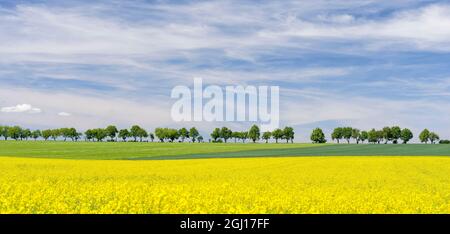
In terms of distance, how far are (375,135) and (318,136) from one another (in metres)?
24.9

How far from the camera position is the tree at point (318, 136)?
17150cm

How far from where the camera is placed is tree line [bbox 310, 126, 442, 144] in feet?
575

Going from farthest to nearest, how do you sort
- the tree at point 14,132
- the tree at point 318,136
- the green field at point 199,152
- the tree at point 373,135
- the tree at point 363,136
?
the tree at point 14,132
the tree at point 363,136
the tree at point 373,135
the tree at point 318,136
the green field at point 199,152

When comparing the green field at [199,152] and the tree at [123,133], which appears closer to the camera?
the green field at [199,152]

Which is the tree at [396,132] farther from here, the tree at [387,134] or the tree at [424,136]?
the tree at [424,136]

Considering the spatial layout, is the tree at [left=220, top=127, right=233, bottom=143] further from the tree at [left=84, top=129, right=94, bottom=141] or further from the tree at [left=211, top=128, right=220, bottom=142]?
the tree at [left=84, top=129, right=94, bottom=141]
